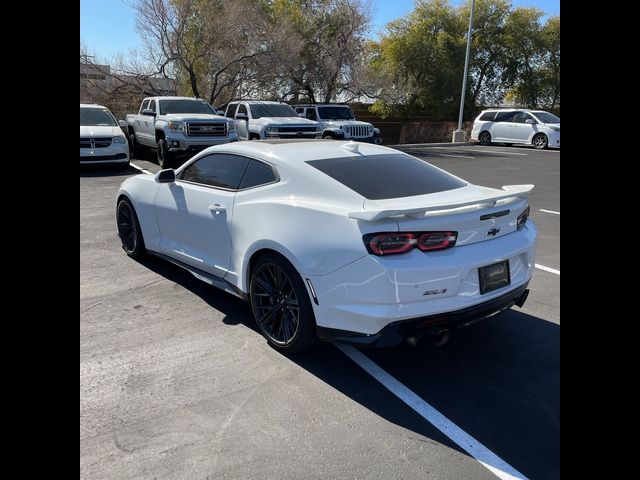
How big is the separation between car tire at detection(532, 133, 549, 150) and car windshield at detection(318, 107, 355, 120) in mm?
8768

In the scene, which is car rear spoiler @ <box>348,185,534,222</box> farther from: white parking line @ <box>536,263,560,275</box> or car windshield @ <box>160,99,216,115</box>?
car windshield @ <box>160,99,216,115</box>

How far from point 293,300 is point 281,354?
1.52 ft

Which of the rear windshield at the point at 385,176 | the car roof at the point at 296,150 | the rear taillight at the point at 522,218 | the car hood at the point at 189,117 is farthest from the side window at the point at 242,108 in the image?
the rear taillight at the point at 522,218

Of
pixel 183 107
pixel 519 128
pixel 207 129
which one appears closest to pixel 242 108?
pixel 183 107

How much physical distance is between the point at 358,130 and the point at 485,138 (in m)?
9.86

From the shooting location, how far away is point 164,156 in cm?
1395

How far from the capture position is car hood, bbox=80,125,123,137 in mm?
13195

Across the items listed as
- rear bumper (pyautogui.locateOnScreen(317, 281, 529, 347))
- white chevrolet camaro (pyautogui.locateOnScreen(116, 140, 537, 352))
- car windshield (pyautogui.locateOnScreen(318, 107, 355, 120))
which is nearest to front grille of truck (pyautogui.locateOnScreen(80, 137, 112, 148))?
car windshield (pyautogui.locateOnScreen(318, 107, 355, 120))

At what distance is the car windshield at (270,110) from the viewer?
1607cm

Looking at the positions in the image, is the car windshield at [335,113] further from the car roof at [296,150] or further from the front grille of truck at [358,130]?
the car roof at [296,150]
